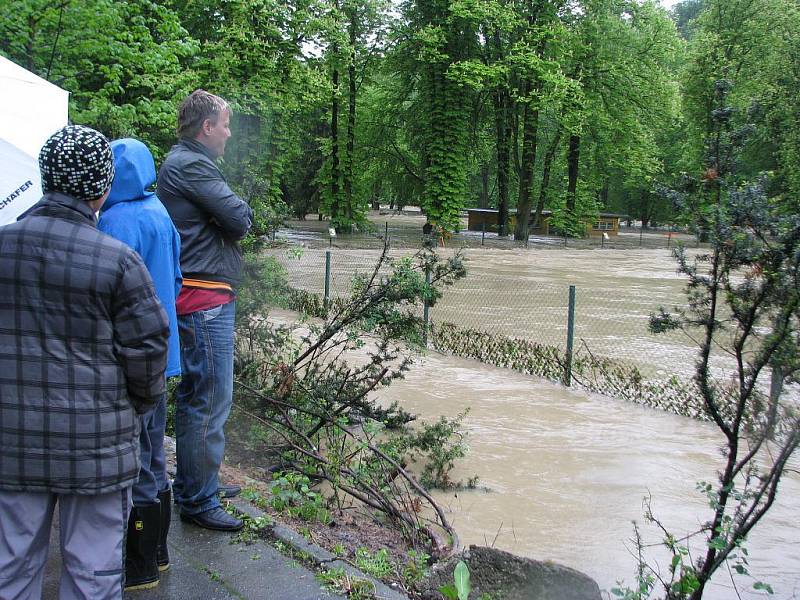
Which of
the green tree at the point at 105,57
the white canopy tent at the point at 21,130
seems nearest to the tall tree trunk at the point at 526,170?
the green tree at the point at 105,57

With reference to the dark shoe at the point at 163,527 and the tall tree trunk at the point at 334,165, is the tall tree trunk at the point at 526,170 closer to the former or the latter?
the tall tree trunk at the point at 334,165

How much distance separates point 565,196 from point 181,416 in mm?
40155

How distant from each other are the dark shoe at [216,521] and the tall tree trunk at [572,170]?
39673mm

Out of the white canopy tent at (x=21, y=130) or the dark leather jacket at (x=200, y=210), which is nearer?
the dark leather jacket at (x=200, y=210)

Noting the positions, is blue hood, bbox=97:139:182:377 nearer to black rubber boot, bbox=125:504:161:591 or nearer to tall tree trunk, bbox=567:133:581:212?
black rubber boot, bbox=125:504:161:591

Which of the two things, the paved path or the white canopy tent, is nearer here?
the paved path

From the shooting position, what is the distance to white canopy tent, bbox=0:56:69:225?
435 cm

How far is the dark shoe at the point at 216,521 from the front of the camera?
3826 millimetres

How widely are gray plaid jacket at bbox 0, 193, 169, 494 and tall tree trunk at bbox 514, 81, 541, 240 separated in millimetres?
35720

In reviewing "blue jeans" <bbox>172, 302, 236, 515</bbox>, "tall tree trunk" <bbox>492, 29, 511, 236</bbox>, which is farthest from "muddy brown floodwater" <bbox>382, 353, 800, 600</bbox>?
"tall tree trunk" <bbox>492, 29, 511, 236</bbox>

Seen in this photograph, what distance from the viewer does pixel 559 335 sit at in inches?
525

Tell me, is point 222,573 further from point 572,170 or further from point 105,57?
point 572,170

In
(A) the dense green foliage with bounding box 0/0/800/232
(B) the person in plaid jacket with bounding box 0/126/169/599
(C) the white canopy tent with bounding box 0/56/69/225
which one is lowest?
(B) the person in plaid jacket with bounding box 0/126/169/599

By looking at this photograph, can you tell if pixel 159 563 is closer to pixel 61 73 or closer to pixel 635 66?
pixel 61 73
